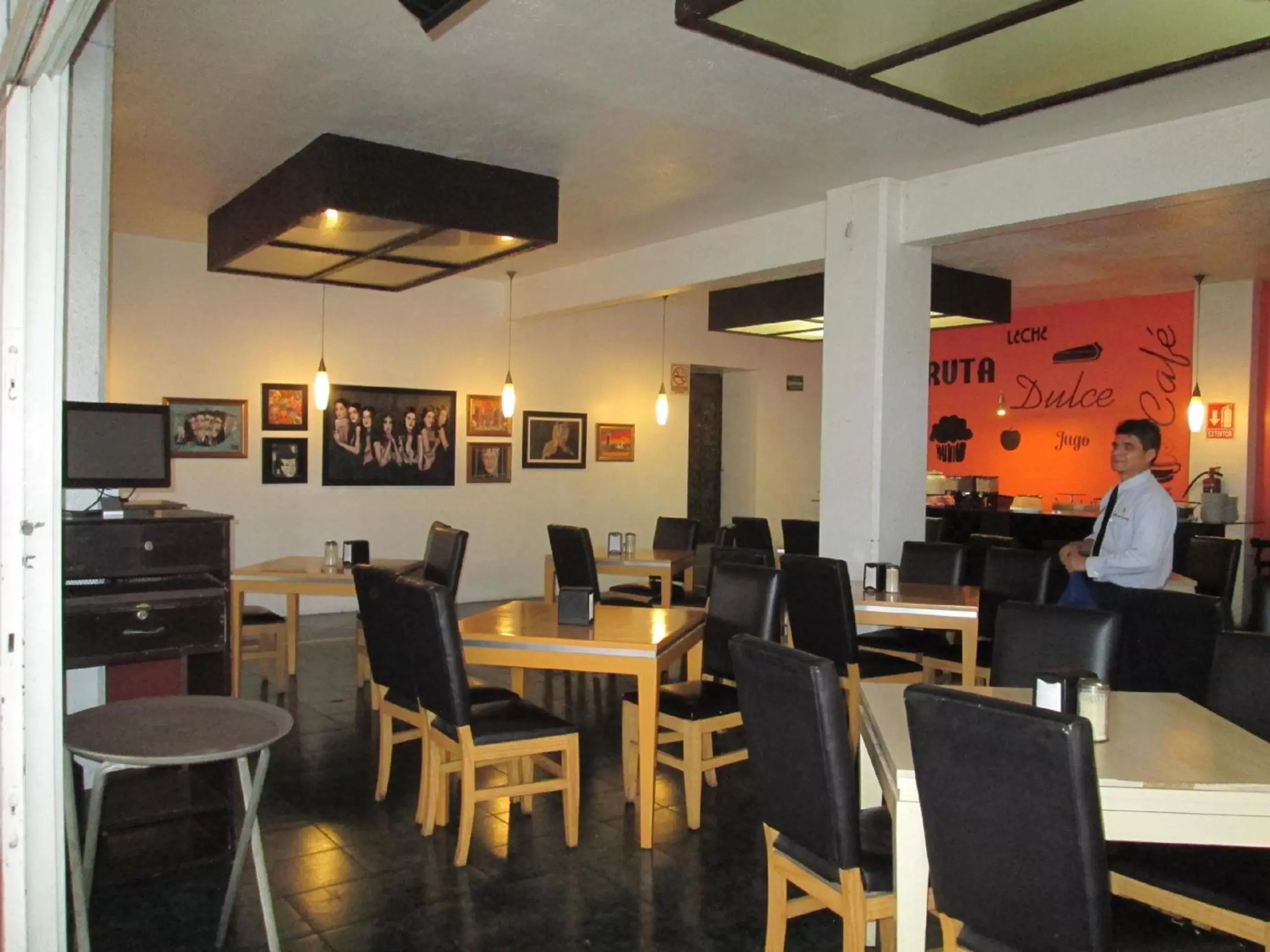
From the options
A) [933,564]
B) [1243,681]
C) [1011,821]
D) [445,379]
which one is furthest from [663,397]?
[1011,821]

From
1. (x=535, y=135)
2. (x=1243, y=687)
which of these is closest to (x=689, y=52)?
(x=535, y=135)

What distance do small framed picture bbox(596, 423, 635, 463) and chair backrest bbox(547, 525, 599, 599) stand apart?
3.49m

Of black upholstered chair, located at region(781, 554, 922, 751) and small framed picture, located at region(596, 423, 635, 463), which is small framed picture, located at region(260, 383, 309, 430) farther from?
black upholstered chair, located at region(781, 554, 922, 751)

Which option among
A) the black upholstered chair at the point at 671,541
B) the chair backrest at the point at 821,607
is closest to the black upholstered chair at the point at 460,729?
the chair backrest at the point at 821,607

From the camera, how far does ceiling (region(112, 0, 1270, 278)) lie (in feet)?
12.9

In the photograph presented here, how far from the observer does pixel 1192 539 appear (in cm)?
692

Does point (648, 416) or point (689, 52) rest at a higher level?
point (689, 52)

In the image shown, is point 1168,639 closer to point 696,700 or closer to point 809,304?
point 696,700

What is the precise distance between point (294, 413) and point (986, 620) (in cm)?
567

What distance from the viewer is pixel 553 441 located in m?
9.96

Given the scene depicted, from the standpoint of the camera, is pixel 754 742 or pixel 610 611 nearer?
pixel 754 742

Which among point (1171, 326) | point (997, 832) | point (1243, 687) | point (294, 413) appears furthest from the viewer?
point (1171, 326)

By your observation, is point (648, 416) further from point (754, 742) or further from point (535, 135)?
point (754, 742)

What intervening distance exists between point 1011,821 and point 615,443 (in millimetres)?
8607
